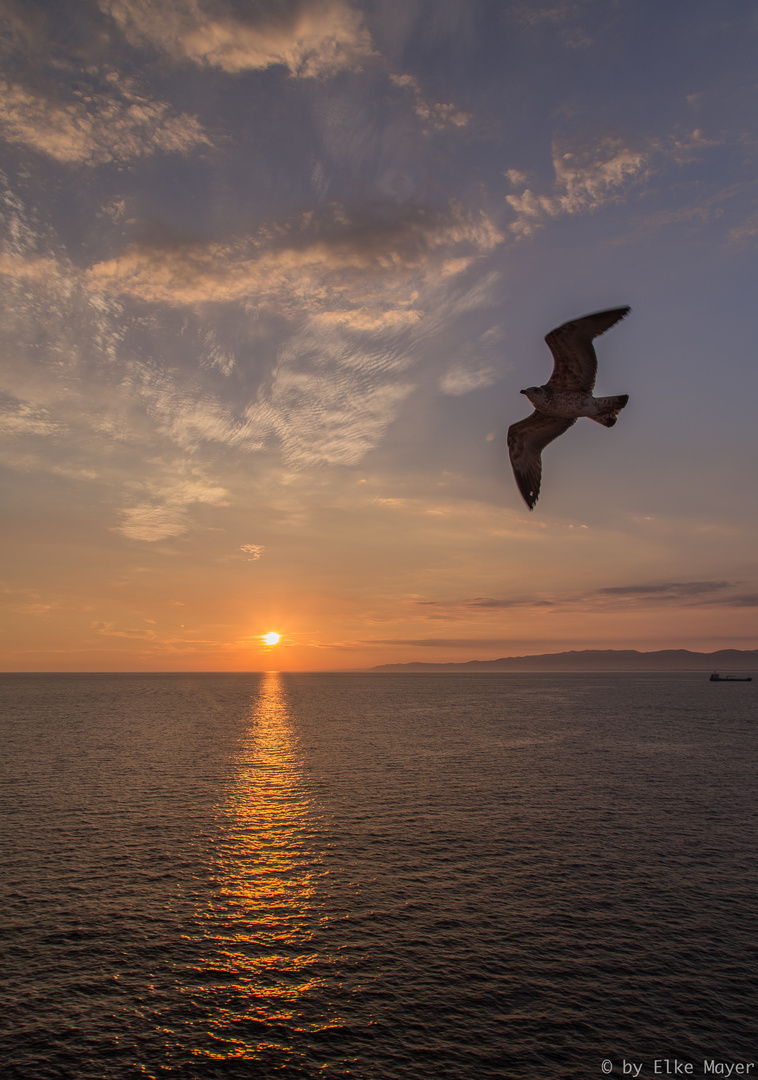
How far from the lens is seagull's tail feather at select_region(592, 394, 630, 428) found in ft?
49.9

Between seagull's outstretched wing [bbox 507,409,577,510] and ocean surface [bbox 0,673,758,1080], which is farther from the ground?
seagull's outstretched wing [bbox 507,409,577,510]

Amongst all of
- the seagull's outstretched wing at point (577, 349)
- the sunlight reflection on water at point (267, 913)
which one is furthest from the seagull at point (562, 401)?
the sunlight reflection on water at point (267, 913)

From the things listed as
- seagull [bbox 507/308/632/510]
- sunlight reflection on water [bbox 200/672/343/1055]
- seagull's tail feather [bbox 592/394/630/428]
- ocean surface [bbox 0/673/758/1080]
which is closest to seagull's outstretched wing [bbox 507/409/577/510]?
seagull [bbox 507/308/632/510]

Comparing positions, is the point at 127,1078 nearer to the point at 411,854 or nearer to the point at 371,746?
the point at 411,854

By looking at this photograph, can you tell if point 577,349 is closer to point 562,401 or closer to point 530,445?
point 562,401

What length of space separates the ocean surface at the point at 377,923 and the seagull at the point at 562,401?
21561 mm

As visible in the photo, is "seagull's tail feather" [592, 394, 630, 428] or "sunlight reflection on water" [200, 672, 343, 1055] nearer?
"seagull's tail feather" [592, 394, 630, 428]

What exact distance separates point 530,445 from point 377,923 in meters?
27.6

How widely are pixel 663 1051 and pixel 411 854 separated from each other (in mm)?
21218

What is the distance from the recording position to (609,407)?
1530 cm

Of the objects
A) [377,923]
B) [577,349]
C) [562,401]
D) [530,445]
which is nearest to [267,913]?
[377,923]

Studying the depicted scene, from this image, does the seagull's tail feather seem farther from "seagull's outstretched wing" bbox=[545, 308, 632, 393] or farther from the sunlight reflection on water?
the sunlight reflection on water

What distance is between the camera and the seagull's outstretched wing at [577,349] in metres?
13.8

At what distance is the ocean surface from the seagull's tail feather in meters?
22.9
